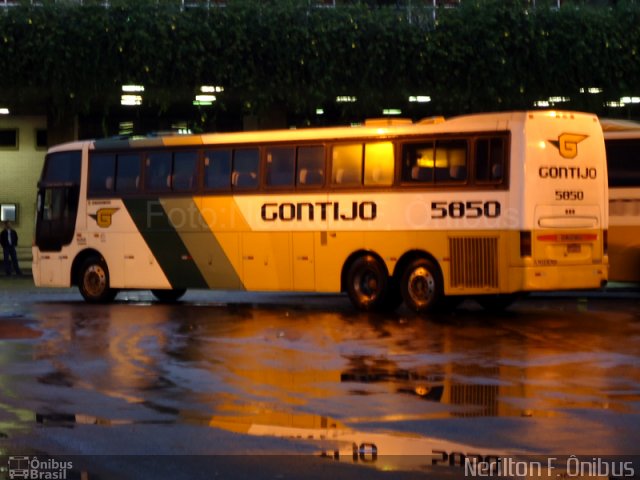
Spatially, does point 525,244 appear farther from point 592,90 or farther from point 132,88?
point 132,88

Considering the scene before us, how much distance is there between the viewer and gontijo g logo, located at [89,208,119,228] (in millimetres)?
29031

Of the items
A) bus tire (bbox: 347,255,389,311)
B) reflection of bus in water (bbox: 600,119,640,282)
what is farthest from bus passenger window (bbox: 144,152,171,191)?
reflection of bus in water (bbox: 600,119,640,282)

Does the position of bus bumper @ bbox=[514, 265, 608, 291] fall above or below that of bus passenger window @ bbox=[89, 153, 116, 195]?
below

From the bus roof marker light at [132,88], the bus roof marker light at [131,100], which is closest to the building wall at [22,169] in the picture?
the bus roof marker light at [131,100]

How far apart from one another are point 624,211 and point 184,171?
854cm

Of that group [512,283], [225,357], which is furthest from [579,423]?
[512,283]

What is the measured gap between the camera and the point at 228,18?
124ft

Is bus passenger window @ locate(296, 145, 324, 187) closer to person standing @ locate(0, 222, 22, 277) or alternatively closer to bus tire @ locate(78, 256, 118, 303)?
bus tire @ locate(78, 256, 118, 303)

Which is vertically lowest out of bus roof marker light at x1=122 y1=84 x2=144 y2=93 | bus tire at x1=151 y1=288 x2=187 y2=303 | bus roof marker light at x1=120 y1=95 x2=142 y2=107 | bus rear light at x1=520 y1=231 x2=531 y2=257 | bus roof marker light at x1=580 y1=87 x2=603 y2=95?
bus tire at x1=151 y1=288 x2=187 y2=303

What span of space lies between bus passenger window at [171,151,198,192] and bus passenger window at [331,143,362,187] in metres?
3.33

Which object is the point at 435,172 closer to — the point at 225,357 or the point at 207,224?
the point at 207,224

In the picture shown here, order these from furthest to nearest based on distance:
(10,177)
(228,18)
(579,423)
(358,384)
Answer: (10,177) < (228,18) < (358,384) < (579,423)

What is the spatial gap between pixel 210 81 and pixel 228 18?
1.75 metres

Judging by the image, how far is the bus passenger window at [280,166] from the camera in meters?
26.3
